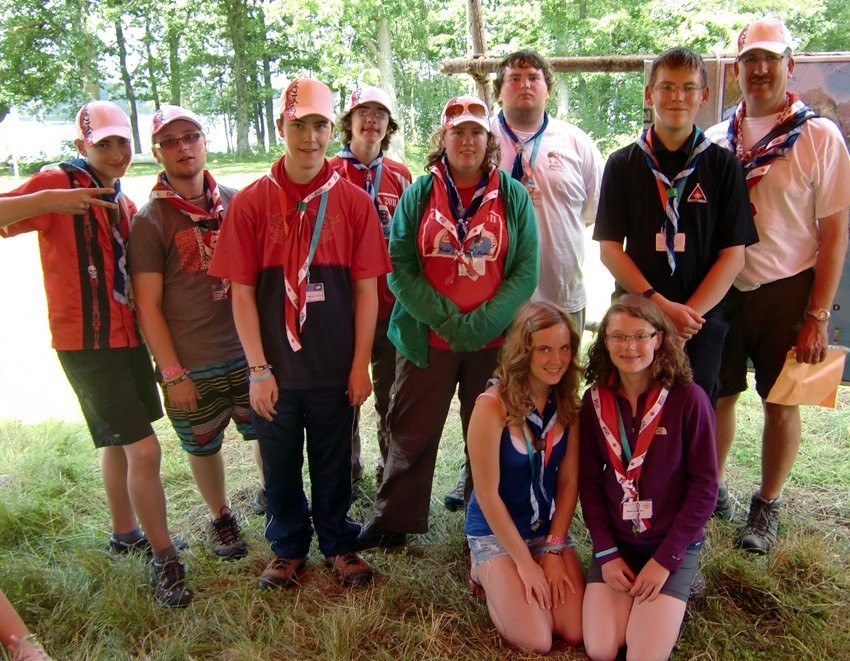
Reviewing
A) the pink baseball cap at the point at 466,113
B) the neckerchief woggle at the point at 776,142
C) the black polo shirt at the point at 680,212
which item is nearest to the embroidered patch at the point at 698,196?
the black polo shirt at the point at 680,212

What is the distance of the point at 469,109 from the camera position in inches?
109

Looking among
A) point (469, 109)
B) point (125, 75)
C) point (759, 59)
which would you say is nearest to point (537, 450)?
point (469, 109)

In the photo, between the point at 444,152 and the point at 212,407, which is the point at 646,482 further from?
the point at 212,407

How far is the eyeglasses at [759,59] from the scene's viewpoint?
2.79 metres

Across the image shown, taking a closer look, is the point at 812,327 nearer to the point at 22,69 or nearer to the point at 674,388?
the point at 674,388

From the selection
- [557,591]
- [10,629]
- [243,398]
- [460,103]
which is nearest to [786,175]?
[460,103]

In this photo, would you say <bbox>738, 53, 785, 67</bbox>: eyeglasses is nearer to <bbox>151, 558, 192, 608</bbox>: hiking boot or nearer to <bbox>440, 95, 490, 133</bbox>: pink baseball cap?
<bbox>440, 95, 490, 133</bbox>: pink baseball cap

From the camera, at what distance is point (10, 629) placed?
232cm

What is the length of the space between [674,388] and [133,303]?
7.42 feet

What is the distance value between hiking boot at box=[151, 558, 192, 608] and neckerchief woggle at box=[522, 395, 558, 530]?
155cm

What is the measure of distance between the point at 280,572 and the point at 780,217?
271 centimetres

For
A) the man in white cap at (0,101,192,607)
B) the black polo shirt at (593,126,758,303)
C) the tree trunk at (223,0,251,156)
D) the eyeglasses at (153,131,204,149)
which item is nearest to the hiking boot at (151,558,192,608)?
the man in white cap at (0,101,192,607)

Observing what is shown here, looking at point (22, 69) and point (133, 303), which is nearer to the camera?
point (133, 303)

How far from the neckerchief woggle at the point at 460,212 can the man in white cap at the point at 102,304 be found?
4.39 ft
